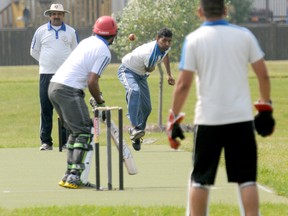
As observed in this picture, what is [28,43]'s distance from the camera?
46.8 meters

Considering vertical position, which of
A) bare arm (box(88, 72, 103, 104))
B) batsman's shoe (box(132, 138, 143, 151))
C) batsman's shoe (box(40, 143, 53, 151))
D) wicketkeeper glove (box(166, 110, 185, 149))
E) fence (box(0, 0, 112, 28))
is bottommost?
fence (box(0, 0, 112, 28))

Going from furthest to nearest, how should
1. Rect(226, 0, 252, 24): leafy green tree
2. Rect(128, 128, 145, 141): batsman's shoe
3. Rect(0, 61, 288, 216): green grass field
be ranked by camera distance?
Rect(226, 0, 252, 24): leafy green tree → Rect(128, 128, 145, 141): batsman's shoe → Rect(0, 61, 288, 216): green grass field

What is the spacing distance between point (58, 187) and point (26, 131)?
14158 mm

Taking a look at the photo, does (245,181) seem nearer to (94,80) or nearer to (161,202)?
(161,202)

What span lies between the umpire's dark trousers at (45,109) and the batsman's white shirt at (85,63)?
461 cm

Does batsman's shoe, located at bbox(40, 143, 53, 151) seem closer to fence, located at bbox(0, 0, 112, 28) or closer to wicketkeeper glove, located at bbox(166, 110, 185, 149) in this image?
wicketkeeper glove, located at bbox(166, 110, 185, 149)

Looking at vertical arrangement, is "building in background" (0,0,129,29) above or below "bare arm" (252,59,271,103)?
below

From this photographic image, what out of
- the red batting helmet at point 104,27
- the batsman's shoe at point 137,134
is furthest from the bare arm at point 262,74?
the batsman's shoe at point 137,134

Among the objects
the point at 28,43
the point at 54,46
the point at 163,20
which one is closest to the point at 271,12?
the point at 28,43

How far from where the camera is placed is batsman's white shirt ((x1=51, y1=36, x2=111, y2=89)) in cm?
1215

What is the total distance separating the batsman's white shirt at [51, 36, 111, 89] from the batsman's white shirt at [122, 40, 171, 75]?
4.69m

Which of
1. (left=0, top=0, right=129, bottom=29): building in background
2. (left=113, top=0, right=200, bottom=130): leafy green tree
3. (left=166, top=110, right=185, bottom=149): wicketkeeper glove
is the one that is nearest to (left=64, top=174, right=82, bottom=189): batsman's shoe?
(left=166, top=110, right=185, bottom=149): wicketkeeper glove

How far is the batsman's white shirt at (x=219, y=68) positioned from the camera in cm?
866

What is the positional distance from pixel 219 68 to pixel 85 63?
3.75m
